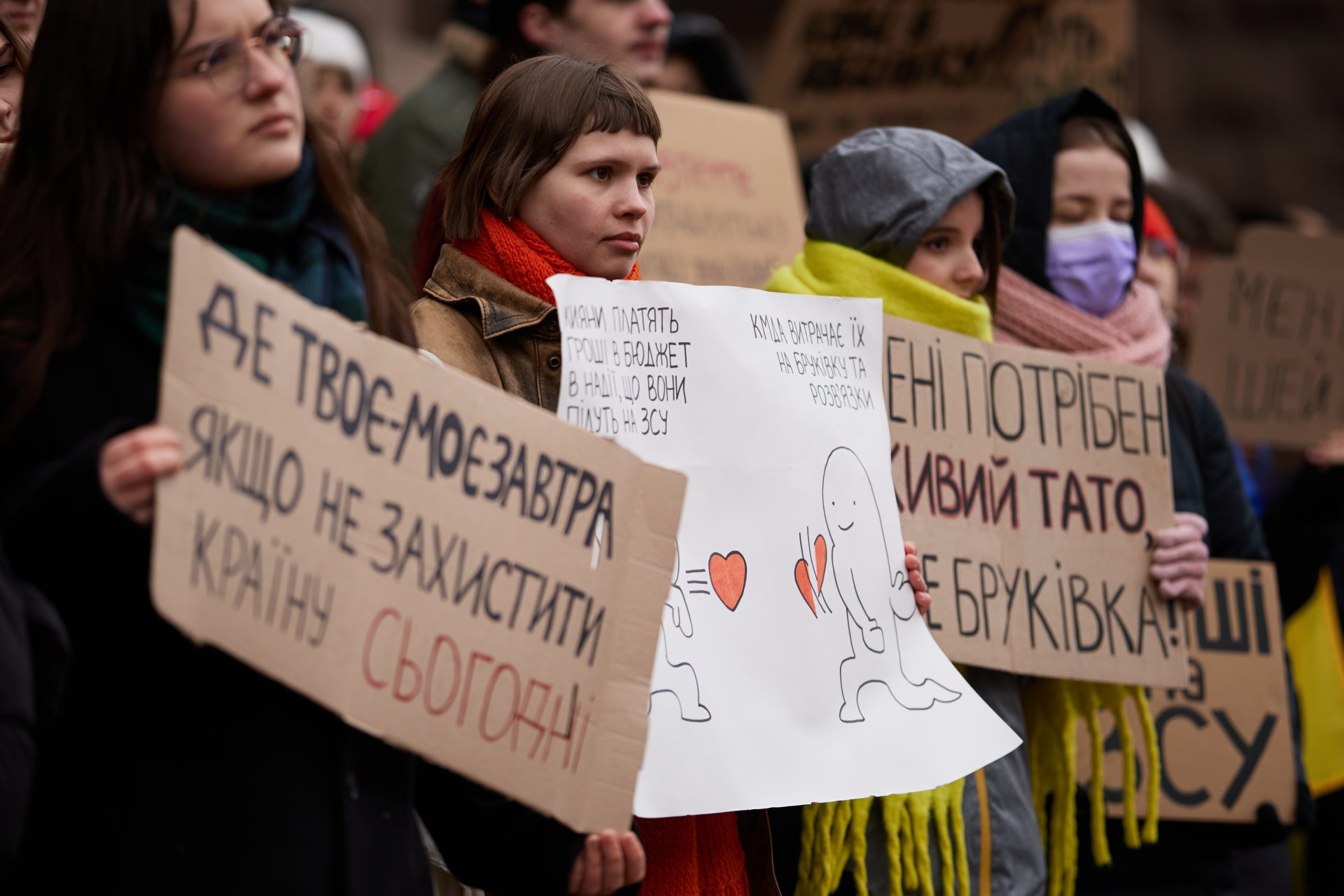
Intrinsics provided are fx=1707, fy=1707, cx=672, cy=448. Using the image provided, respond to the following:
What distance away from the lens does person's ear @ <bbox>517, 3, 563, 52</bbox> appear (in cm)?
464

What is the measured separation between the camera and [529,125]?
→ 8.88 feet

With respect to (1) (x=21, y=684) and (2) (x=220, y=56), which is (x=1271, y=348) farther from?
(1) (x=21, y=684)

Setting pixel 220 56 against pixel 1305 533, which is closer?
pixel 220 56

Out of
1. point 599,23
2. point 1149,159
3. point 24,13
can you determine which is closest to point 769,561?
point 24,13

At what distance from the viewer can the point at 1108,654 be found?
3.24 m

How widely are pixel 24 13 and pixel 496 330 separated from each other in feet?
4.55

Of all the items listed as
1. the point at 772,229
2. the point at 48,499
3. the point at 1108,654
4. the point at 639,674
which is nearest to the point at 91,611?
the point at 48,499

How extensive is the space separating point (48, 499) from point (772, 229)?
336 cm

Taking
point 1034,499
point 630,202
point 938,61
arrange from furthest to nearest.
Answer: point 938,61
point 1034,499
point 630,202

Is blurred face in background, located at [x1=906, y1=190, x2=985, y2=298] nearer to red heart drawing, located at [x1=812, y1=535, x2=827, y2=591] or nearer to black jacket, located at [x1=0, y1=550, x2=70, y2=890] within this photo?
red heart drawing, located at [x1=812, y1=535, x2=827, y2=591]

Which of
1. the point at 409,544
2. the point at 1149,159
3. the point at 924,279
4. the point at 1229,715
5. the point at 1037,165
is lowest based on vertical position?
the point at 1229,715

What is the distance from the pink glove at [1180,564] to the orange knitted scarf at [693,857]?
1105mm

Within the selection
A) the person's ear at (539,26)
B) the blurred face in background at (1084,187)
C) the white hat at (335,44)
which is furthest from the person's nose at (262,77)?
the white hat at (335,44)

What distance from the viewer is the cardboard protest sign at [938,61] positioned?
18.7 feet
